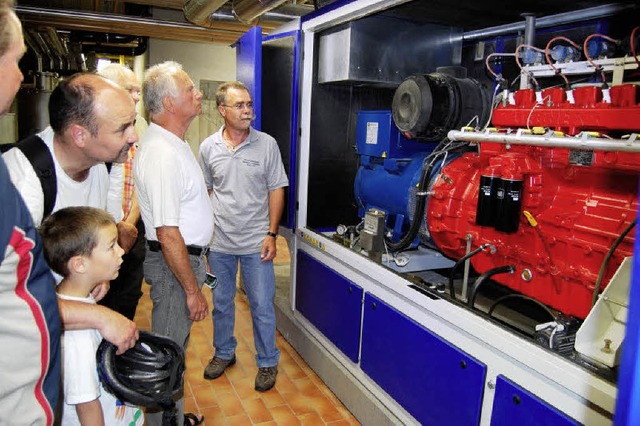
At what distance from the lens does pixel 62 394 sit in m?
1.37

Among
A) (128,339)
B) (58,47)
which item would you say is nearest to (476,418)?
(128,339)

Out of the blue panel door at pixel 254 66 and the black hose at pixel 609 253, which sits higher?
the blue panel door at pixel 254 66

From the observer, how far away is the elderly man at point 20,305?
32.5 inches

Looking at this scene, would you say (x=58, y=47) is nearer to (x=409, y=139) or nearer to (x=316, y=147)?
(x=316, y=147)

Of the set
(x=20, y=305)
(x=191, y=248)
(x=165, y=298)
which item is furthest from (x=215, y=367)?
(x=20, y=305)

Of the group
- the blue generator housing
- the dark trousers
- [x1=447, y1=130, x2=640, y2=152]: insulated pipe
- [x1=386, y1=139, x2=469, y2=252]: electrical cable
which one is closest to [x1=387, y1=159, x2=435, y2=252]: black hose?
[x1=386, y1=139, x2=469, y2=252]: electrical cable

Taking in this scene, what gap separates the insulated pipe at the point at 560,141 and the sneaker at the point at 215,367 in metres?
1.92

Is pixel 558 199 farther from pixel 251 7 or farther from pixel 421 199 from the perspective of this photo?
pixel 251 7

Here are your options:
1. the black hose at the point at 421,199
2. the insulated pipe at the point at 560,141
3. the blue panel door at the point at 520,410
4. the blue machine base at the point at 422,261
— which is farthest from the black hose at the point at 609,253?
the blue machine base at the point at 422,261

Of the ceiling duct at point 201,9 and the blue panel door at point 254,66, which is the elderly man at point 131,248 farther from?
the ceiling duct at point 201,9

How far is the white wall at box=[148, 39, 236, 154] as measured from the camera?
7242 mm

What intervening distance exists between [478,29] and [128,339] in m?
2.57

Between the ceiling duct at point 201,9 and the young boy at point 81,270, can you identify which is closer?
the young boy at point 81,270

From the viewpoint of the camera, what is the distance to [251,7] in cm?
373
